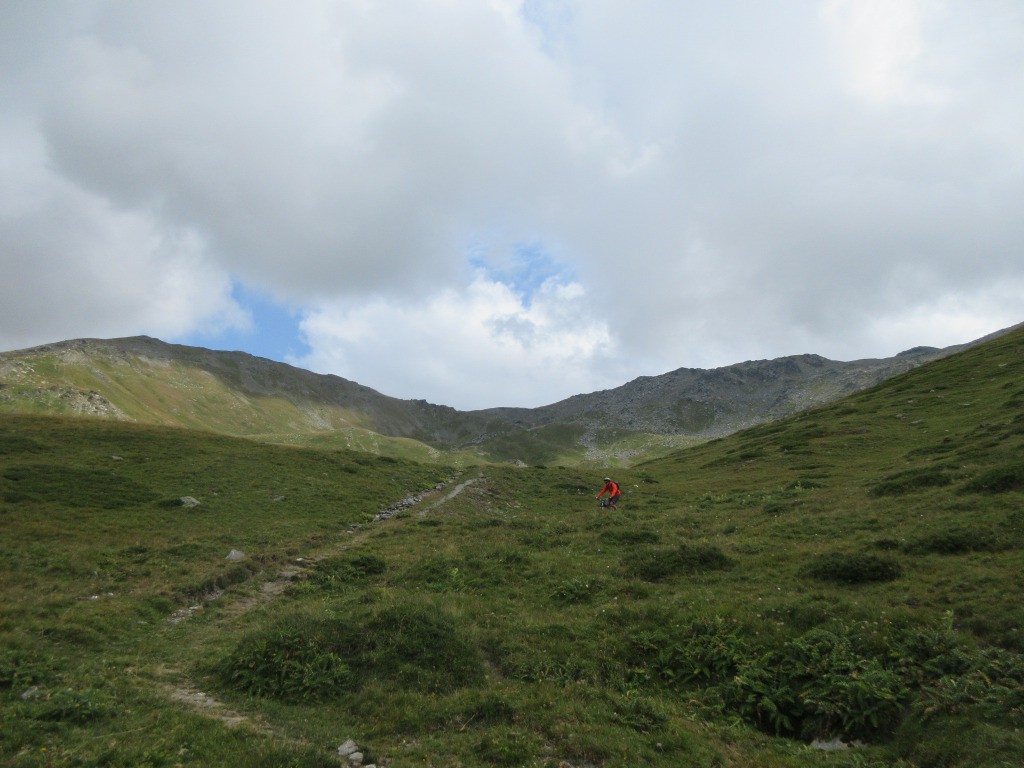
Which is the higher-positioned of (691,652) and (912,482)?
(912,482)

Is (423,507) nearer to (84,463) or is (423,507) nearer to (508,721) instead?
(84,463)

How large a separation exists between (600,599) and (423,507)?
97.6 feet

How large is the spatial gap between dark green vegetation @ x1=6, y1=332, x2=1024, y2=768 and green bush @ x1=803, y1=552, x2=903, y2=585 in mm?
73

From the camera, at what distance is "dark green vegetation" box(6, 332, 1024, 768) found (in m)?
10.5

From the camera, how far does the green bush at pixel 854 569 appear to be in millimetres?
17062

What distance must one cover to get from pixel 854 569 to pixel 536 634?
11.1 m

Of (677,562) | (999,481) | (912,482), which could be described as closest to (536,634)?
(677,562)

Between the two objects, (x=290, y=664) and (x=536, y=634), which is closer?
(x=290, y=664)

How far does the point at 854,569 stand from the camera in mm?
17500

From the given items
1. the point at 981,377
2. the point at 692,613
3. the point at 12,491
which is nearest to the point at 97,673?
the point at 692,613

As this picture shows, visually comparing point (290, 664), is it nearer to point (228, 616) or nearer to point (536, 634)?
point (536, 634)

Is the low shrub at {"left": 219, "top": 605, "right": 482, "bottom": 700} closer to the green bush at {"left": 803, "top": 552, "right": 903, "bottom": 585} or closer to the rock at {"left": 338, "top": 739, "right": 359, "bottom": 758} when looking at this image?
the rock at {"left": 338, "top": 739, "right": 359, "bottom": 758}

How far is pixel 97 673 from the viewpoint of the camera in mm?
13664

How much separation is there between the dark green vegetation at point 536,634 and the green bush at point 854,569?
73 mm
